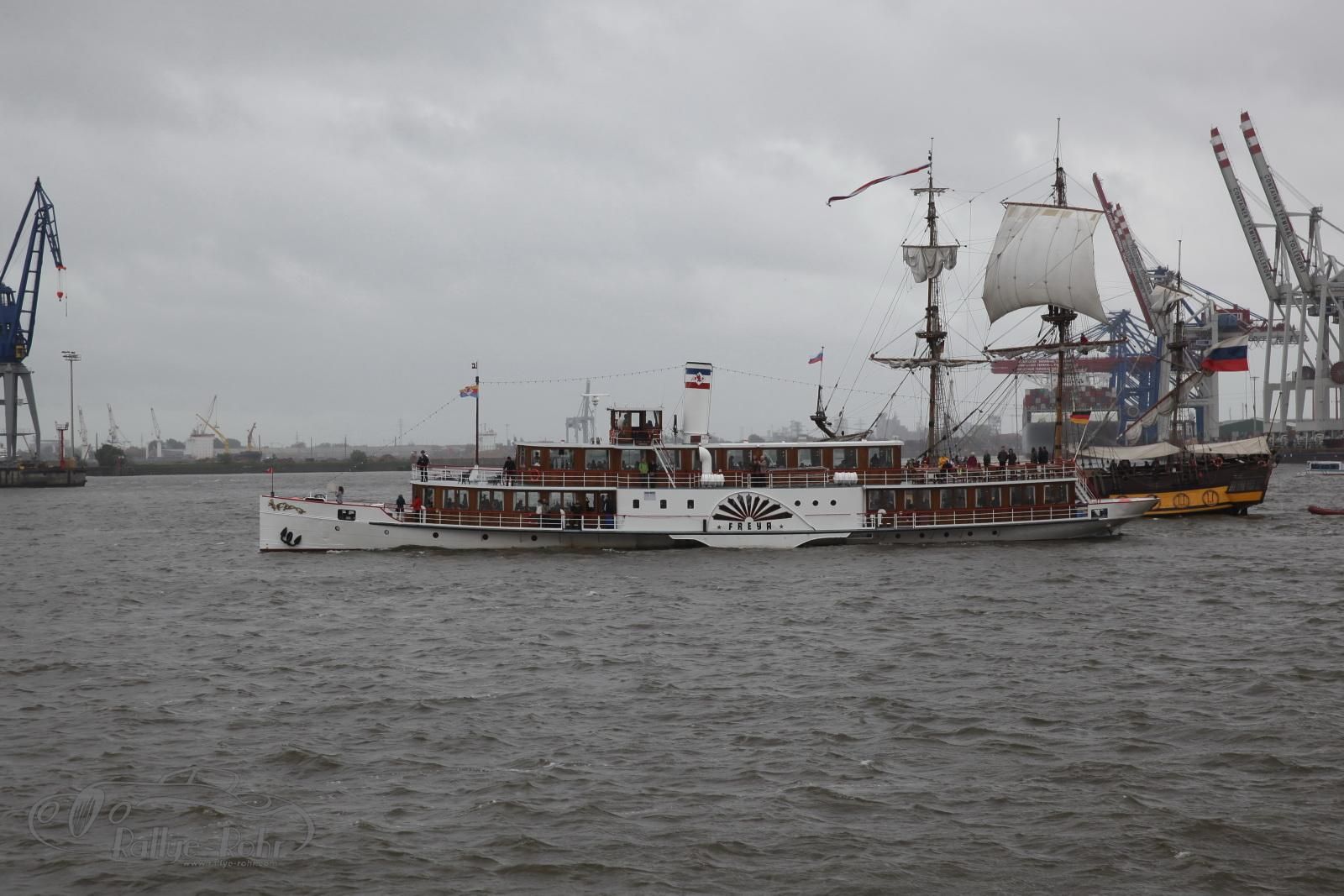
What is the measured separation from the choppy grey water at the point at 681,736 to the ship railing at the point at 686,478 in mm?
7172


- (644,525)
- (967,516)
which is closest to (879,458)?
(967,516)

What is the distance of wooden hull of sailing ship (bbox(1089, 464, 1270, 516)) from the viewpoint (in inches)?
2530

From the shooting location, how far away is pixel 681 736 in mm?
19766

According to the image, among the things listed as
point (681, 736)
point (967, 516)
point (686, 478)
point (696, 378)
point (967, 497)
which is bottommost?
point (681, 736)

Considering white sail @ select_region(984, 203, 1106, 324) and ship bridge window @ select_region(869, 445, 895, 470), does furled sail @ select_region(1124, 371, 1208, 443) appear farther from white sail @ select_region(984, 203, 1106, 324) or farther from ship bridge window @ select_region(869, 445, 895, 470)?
ship bridge window @ select_region(869, 445, 895, 470)

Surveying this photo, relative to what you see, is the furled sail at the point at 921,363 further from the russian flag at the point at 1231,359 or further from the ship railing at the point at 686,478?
the russian flag at the point at 1231,359

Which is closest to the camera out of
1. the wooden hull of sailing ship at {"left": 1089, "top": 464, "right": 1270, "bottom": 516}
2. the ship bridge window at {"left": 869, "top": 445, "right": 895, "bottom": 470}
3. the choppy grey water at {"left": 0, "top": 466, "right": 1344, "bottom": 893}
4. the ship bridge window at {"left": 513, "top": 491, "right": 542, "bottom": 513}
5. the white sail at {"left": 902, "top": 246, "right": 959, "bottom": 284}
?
the choppy grey water at {"left": 0, "top": 466, "right": 1344, "bottom": 893}

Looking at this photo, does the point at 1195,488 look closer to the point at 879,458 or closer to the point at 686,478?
the point at 879,458

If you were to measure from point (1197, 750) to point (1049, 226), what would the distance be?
1930 inches

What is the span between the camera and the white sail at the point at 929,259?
58.1 metres

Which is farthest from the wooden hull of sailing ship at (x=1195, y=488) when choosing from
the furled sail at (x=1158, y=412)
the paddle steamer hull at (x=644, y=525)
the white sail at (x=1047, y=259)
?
the paddle steamer hull at (x=644, y=525)

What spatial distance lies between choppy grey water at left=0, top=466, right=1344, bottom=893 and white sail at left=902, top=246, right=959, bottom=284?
23.8 m

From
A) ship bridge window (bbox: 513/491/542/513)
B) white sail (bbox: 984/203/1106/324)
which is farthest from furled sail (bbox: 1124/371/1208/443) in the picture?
ship bridge window (bbox: 513/491/542/513)

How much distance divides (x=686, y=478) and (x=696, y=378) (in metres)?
4.27
